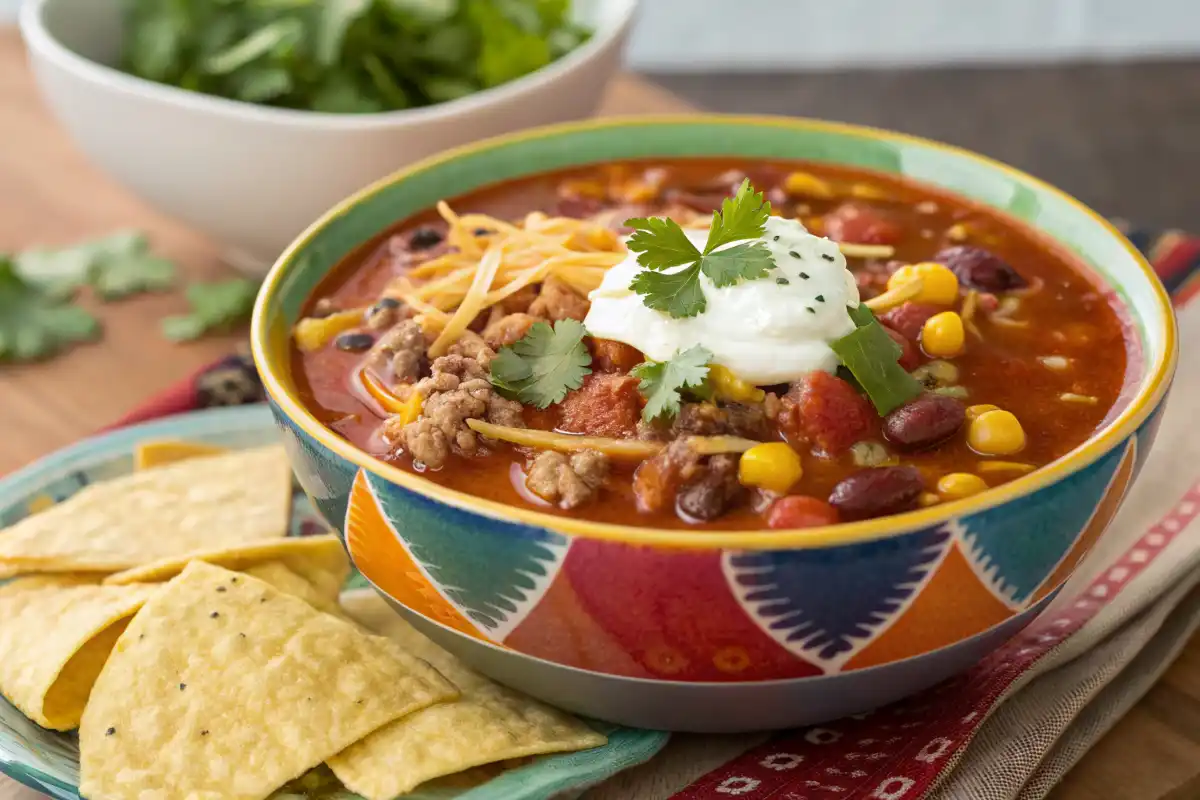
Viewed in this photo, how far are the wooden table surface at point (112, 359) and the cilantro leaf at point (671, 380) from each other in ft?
2.37

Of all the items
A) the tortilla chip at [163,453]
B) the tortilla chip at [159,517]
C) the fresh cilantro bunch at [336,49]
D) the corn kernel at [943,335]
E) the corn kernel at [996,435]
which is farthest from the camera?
the fresh cilantro bunch at [336,49]

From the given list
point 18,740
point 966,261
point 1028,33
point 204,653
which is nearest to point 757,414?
point 966,261

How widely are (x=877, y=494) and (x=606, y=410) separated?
0.57m

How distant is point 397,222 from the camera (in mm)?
3584

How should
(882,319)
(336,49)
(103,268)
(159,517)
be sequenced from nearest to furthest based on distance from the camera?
(882,319)
(159,517)
(336,49)
(103,268)

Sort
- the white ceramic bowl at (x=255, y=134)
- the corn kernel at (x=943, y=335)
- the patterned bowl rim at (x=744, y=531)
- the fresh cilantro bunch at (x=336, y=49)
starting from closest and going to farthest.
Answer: the patterned bowl rim at (x=744, y=531), the corn kernel at (x=943, y=335), the white ceramic bowl at (x=255, y=134), the fresh cilantro bunch at (x=336, y=49)

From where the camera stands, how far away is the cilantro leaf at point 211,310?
4367 mm

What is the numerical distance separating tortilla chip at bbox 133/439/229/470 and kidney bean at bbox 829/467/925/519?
1.85 m

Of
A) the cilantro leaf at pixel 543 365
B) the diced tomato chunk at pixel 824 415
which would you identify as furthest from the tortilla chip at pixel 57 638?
the diced tomato chunk at pixel 824 415

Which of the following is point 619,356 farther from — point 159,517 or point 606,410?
point 159,517

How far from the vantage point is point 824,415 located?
264cm

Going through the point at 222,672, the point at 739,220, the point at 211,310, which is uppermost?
the point at 739,220

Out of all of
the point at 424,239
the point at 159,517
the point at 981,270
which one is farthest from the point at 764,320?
the point at 159,517

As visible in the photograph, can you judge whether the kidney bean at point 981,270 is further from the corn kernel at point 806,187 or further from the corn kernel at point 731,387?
the corn kernel at point 731,387
